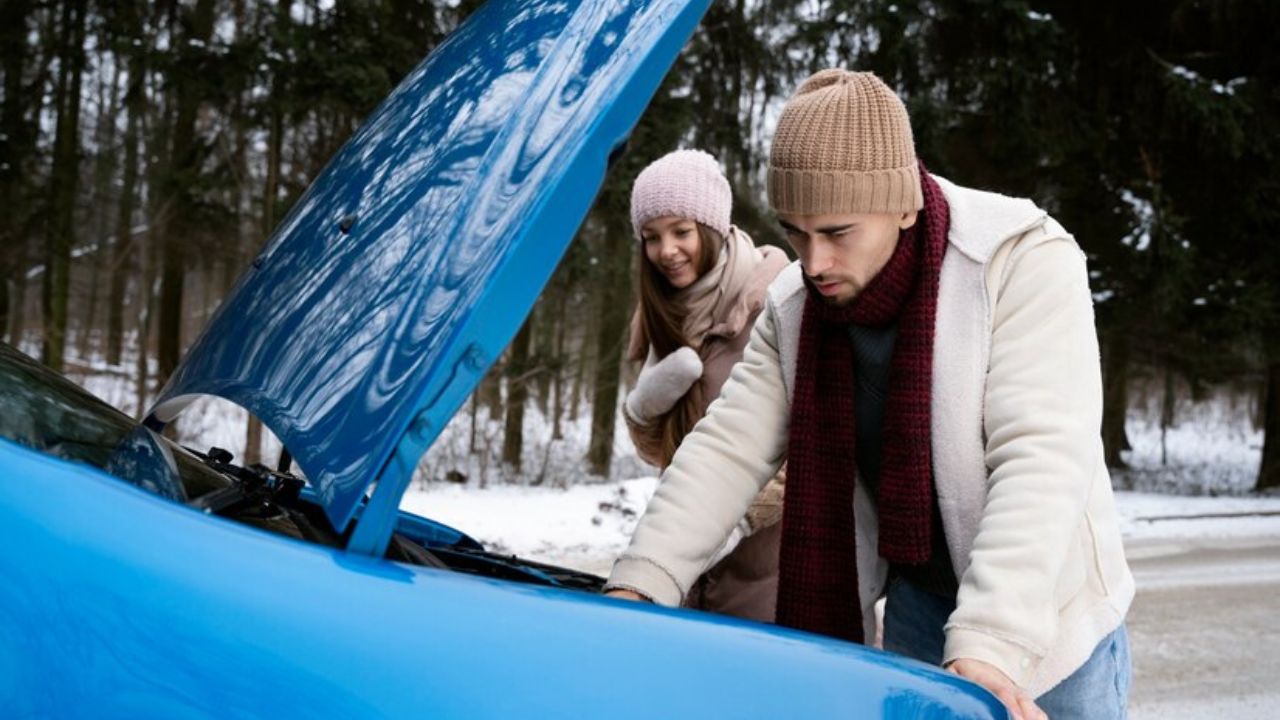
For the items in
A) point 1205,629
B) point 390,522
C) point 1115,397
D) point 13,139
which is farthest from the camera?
point 1115,397

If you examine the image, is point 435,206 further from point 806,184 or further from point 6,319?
point 6,319

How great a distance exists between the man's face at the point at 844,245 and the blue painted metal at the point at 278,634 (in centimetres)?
74

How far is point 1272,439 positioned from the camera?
42.8 feet

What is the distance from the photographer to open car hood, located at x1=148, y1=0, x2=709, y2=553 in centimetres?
118

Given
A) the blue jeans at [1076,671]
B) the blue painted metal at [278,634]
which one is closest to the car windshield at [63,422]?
the blue painted metal at [278,634]

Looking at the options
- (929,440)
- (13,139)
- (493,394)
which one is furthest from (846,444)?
(13,139)

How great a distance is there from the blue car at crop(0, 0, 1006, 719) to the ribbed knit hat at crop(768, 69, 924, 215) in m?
0.39

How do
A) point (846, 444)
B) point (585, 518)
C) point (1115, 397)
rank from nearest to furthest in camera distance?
point (846, 444) < point (585, 518) < point (1115, 397)

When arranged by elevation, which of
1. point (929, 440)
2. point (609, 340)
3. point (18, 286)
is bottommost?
point (929, 440)

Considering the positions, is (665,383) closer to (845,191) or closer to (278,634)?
(845,191)

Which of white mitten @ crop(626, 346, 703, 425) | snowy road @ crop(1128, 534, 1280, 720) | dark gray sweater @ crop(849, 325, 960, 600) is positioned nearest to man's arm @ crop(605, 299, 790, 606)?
dark gray sweater @ crop(849, 325, 960, 600)

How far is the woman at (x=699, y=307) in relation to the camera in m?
3.03

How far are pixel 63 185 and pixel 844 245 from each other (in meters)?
13.0

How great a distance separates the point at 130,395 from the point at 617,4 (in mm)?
15827
